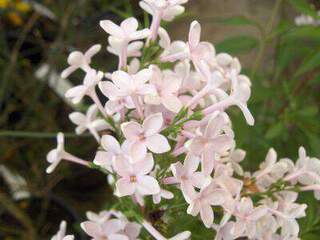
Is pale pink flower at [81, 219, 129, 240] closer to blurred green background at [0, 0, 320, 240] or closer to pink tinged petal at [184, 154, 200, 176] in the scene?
pink tinged petal at [184, 154, 200, 176]

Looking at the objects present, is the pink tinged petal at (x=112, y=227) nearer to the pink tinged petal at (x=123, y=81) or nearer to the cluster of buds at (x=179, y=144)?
the cluster of buds at (x=179, y=144)

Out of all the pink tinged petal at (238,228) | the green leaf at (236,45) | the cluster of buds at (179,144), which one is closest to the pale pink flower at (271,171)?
the cluster of buds at (179,144)

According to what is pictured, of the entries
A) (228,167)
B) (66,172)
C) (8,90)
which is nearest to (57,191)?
(66,172)

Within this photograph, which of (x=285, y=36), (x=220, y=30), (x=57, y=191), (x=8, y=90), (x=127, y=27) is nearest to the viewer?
(x=127, y=27)

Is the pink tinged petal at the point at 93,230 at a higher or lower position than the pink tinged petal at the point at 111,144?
lower

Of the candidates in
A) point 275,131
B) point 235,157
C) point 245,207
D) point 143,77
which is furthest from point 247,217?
point 275,131

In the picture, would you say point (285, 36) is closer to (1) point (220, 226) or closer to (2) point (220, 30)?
(1) point (220, 226)
